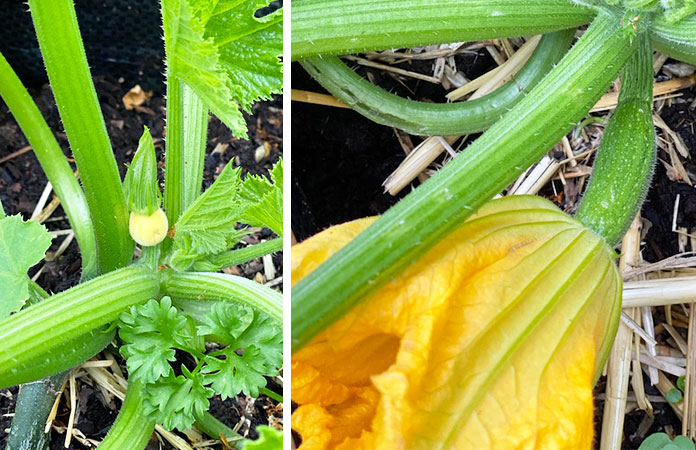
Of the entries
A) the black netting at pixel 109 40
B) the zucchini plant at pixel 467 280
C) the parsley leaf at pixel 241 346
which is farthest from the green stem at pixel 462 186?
the black netting at pixel 109 40

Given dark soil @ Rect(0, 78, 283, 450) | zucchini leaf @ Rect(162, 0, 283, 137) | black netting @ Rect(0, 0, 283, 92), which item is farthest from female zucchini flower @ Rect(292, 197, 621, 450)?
black netting @ Rect(0, 0, 283, 92)

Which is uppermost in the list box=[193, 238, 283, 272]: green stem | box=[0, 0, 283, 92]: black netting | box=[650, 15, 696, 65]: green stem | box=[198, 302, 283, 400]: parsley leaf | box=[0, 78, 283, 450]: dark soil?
box=[0, 0, 283, 92]: black netting

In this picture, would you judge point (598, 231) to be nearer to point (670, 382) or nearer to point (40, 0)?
point (670, 382)

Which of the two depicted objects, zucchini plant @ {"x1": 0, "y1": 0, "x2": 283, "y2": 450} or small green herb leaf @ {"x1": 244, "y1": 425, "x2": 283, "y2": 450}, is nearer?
small green herb leaf @ {"x1": 244, "y1": 425, "x2": 283, "y2": 450}

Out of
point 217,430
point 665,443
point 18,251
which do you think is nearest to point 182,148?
point 18,251

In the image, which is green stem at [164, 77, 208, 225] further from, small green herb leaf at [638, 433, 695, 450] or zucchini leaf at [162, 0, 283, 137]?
small green herb leaf at [638, 433, 695, 450]

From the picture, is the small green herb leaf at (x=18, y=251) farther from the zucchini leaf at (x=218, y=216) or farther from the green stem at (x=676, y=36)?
the green stem at (x=676, y=36)

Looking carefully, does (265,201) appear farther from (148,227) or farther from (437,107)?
(437,107)
